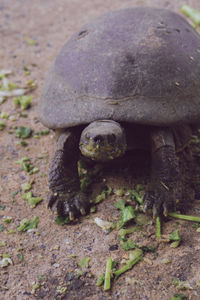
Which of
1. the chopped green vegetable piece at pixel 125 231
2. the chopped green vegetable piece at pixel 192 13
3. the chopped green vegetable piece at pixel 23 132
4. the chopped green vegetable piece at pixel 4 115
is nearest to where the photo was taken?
the chopped green vegetable piece at pixel 125 231

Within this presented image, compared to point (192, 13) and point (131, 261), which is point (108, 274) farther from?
point (192, 13)

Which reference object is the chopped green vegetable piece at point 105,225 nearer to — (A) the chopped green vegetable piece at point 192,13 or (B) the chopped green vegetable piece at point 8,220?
(B) the chopped green vegetable piece at point 8,220

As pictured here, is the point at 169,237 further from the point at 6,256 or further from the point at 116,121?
the point at 6,256

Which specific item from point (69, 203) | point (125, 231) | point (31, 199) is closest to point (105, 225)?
point (125, 231)

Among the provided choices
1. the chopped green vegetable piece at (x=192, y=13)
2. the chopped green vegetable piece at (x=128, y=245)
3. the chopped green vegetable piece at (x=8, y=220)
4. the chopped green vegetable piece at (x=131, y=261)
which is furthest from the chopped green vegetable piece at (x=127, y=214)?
the chopped green vegetable piece at (x=192, y=13)

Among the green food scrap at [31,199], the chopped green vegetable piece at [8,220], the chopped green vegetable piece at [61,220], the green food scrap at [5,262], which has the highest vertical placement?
the chopped green vegetable piece at [61,220]
